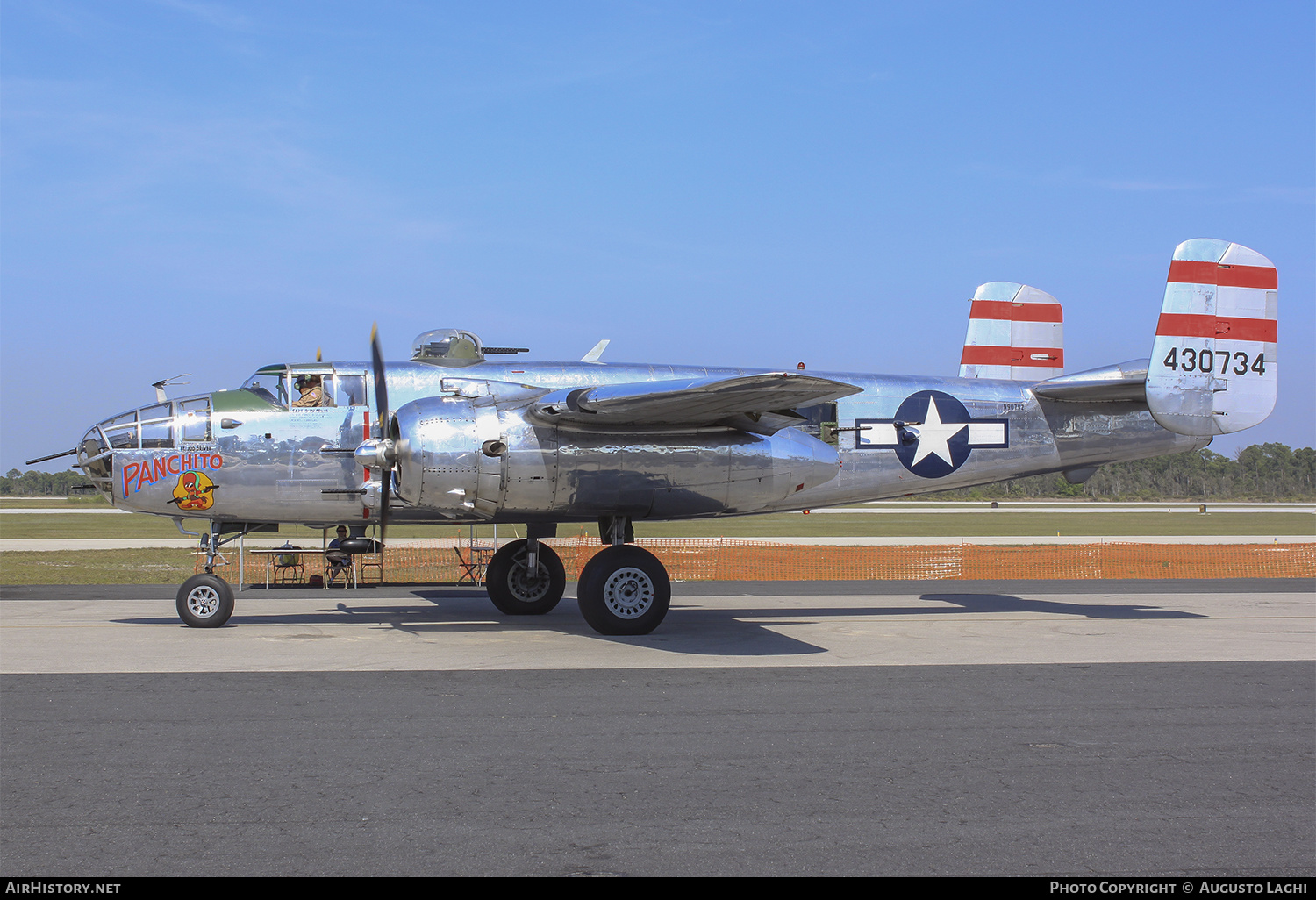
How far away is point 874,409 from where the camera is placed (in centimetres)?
1595

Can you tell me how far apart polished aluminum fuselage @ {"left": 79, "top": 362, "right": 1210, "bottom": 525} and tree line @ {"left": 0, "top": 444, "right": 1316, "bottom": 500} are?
289ft

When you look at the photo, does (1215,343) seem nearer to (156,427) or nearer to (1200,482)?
(156,427)

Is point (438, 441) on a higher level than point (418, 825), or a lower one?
higher

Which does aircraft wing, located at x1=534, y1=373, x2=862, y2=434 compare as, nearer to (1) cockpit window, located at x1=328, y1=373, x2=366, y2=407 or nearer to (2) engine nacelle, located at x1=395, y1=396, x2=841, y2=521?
(2) engine nacelle, located at x1=395, y1=396, x2=841, y2=521

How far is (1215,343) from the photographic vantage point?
627 inches

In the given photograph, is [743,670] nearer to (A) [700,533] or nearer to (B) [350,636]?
(B) [350,636]

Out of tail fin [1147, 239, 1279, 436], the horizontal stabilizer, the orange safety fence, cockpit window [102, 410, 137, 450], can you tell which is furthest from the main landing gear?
the orange safety fence

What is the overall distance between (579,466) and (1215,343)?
1092cm

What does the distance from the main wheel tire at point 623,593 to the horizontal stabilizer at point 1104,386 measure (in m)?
7.86

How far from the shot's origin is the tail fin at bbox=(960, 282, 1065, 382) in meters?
19.3

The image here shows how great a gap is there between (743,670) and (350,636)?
19.1 ft

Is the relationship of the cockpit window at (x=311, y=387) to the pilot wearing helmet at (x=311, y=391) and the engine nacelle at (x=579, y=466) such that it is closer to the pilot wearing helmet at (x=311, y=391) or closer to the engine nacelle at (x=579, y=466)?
the pilot wearing helmet at (x=311, y=391)
